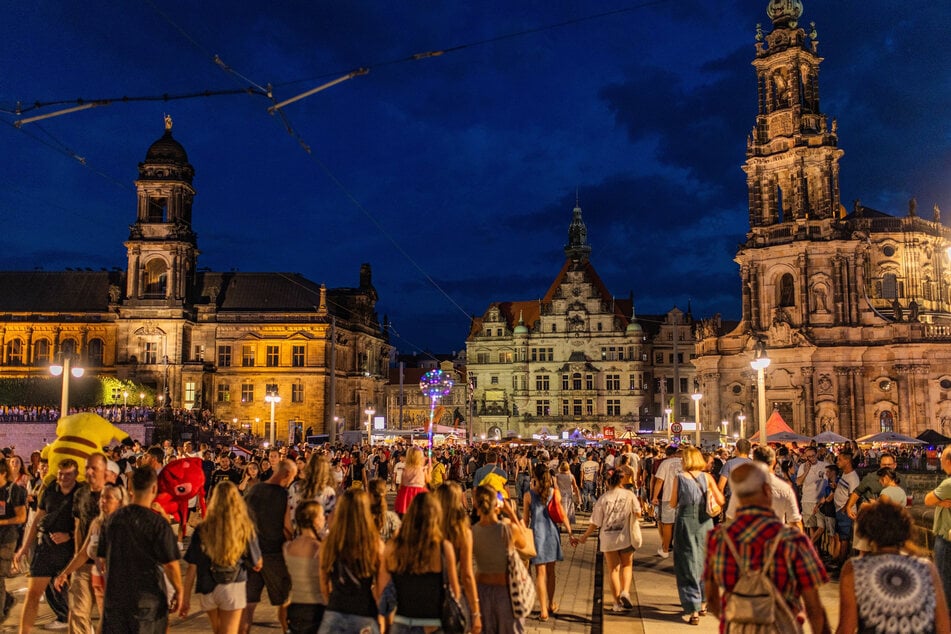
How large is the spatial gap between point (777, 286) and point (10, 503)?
2277 inches

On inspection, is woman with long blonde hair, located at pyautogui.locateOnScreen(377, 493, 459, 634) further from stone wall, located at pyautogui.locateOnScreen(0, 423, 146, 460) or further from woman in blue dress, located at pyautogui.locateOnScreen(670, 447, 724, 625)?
stone wall, located at pyautogui.locateOnScreen(0, 423, 146, 460)

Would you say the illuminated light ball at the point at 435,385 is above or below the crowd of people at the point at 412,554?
above

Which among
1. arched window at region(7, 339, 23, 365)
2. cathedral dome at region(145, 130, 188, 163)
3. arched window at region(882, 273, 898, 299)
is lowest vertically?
arched window at region(7, 339, 23, 365)

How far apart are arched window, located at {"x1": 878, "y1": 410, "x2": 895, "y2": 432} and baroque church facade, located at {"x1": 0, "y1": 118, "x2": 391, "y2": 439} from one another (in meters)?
38.8

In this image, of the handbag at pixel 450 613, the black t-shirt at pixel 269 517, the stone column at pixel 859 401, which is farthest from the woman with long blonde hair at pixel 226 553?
the stone column at pixel 859 401

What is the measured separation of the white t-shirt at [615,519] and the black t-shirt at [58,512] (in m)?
5.92

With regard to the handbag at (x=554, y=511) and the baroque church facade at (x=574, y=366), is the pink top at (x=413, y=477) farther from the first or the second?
the baroque church facade at (x=574, y=366)

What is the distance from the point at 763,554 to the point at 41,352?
75533 millimetres

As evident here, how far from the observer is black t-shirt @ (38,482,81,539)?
27.6ft

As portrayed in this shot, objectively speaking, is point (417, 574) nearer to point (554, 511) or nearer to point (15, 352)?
point (554, 511)

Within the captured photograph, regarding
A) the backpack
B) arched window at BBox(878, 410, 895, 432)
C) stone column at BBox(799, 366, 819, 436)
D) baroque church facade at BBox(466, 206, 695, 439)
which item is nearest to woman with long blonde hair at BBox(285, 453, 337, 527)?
the backpack

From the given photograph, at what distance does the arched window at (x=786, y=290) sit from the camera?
60625 millimetres

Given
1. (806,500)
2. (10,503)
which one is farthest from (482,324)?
(10,503)

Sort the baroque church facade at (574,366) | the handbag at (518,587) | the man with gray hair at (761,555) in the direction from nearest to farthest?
1. the man with gray hair at (761,555)
2. the handbag at (518,587)
3. the baroque church facade at (574,366)
